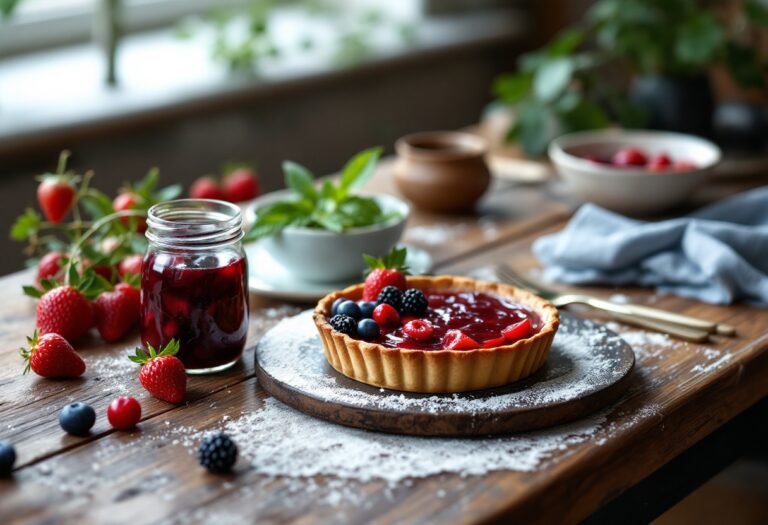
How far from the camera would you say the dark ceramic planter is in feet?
9.05

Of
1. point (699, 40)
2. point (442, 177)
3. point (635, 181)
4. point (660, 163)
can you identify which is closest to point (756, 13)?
point (699, 40)

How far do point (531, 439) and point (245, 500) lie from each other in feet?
1.18

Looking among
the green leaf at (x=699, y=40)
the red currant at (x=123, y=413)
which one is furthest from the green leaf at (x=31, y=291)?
the green leaf at (x=699, y=40)

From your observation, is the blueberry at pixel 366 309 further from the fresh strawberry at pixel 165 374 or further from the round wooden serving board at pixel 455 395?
the fresh strawberry at pixel 165 374

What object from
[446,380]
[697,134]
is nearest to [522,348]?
[446,380]

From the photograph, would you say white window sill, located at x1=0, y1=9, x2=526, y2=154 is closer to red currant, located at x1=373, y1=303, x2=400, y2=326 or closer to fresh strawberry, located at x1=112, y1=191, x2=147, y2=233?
fresh strawberry, located at x1=112, y1=191, x2=147, y2=233

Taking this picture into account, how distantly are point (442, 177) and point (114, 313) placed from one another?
0.89 m

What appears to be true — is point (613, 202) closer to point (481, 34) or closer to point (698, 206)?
point (698, 206)

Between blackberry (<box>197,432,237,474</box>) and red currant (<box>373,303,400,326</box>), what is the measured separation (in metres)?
0.31

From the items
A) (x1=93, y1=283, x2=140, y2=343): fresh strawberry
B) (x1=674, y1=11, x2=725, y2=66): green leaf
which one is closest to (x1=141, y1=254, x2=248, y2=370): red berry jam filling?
(x1=93, y1=283, x2=140, y2=343): fresh strawberry

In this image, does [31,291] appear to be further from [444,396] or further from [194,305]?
[444,396]

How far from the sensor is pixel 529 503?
3.62 feet

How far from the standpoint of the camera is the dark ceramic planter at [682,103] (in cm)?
276

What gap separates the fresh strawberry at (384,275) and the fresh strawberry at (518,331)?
0.64ft
